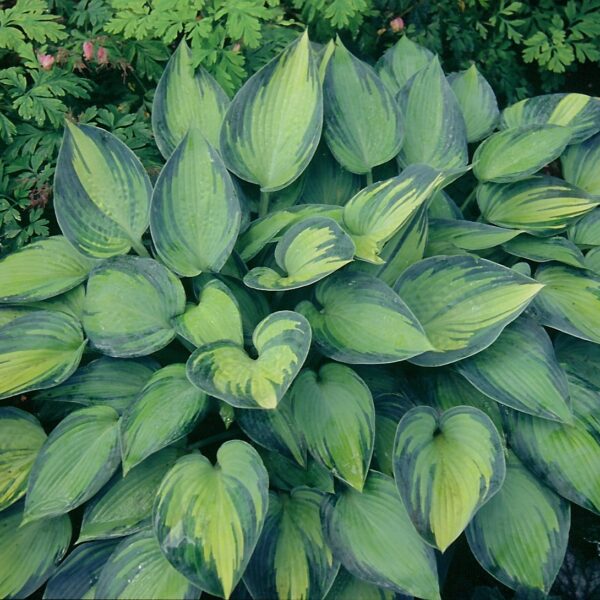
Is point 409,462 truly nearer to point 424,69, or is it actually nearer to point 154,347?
point 154,347

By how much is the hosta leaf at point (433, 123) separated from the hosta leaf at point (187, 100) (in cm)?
50

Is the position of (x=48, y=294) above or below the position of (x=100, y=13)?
below

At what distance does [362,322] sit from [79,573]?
0.78m

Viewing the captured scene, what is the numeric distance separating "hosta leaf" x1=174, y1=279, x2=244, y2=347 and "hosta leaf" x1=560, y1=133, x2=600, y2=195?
110 centimetres

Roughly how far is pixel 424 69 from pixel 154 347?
1.07 meters

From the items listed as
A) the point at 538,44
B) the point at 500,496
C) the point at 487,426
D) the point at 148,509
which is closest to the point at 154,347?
the point at 148,509

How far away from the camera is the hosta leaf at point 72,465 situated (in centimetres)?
134

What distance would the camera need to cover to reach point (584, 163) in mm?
1958

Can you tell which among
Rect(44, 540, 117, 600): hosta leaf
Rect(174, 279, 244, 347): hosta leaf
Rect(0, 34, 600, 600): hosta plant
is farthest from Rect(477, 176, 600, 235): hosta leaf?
Rect(44, 540, 117, 600): hosta leaf

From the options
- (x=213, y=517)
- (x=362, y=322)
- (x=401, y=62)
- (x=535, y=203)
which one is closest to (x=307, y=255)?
(x=362, y=322)

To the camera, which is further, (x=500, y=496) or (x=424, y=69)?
(x=424, y=69)

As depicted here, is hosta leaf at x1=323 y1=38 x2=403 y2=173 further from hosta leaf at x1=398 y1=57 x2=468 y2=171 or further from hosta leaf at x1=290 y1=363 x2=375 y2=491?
hosta leaf at x1=290 y1=363 x2=375 y2=491

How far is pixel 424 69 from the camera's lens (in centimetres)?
187

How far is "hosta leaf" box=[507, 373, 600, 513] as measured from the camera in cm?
145
